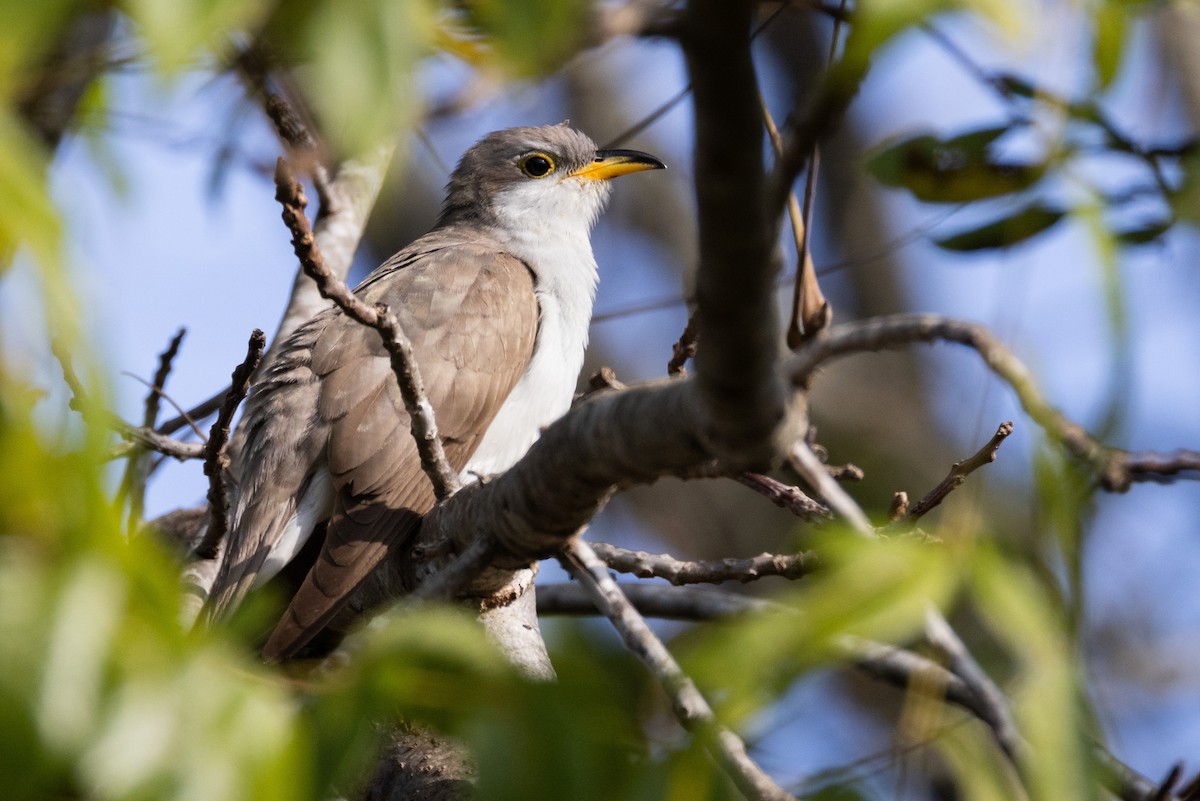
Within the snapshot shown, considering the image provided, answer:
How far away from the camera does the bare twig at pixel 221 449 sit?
3291 millimetres

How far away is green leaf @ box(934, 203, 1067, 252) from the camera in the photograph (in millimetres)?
2035

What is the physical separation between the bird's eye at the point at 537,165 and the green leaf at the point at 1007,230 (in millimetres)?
4074

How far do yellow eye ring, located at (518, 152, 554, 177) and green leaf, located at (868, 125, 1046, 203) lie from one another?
12.8ft

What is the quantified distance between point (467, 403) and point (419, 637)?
306 cm

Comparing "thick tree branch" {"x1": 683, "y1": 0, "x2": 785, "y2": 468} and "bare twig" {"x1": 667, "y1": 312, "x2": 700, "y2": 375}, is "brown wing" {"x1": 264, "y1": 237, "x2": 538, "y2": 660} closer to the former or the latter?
"bare twig" {"x1": 667, "y1": 312, "x2": 700, "y2": 375}

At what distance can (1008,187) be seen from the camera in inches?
91.1

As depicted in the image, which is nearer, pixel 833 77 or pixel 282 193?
pixel 833 77

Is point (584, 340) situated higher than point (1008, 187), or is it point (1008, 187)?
point (1008, 187)

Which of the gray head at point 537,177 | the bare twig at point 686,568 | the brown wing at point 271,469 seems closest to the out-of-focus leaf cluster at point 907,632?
the bare twig at point 686,568

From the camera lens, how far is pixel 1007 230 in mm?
2141

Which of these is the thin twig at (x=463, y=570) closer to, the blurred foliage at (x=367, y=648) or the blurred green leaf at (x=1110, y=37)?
the blurred foliage at (x=367, y=648)

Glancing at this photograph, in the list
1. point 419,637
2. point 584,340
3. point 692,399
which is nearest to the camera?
point 419,637

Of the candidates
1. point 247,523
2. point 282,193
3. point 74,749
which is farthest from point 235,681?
point 247,523

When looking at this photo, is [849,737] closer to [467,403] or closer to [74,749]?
[467,403]
